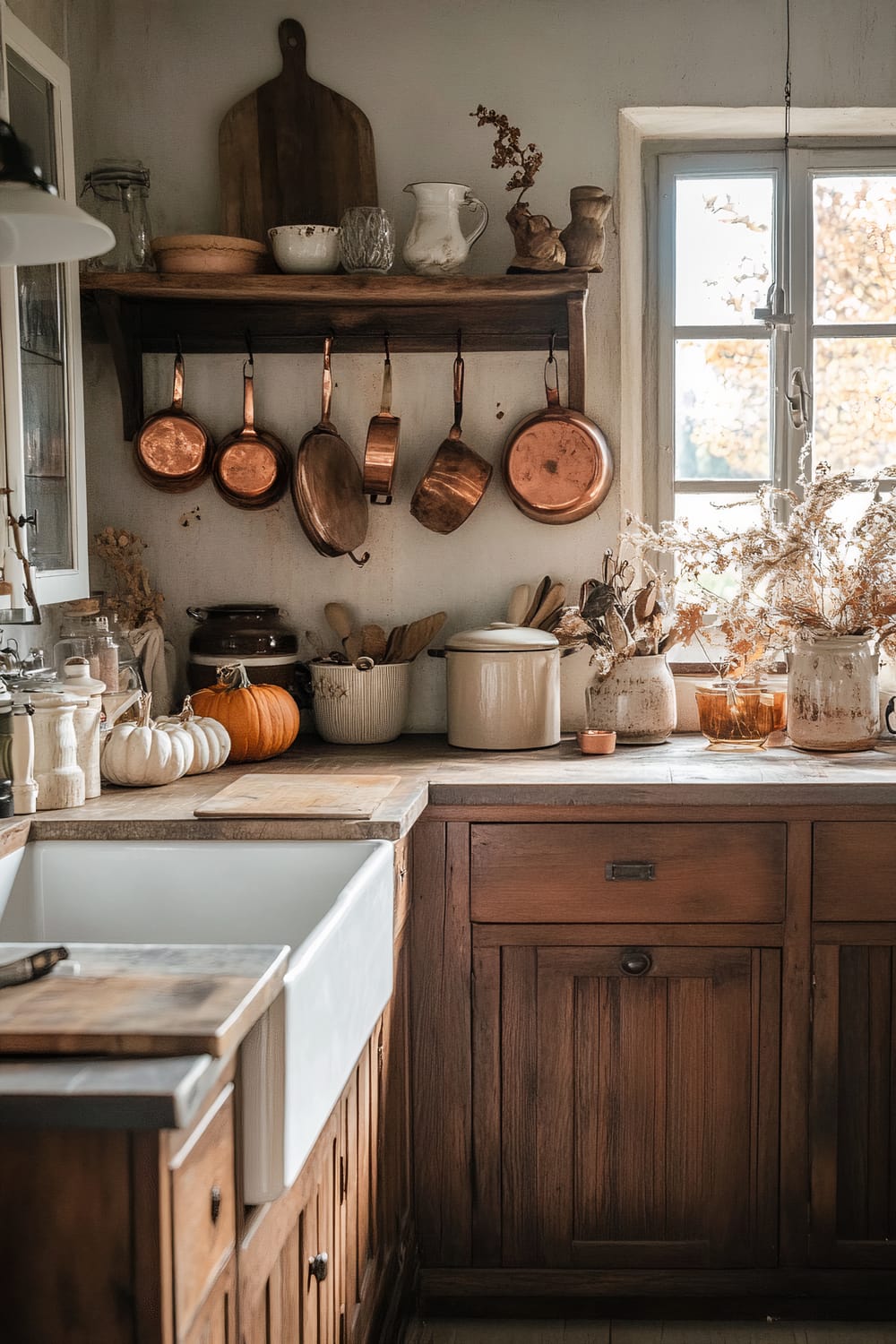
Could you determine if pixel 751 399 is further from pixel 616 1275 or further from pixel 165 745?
pixel 616 1275

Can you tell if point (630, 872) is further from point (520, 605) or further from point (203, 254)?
point (203, 254)

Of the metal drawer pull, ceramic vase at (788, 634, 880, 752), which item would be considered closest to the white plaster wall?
ceramic vase at (788, 634, 880, 752)

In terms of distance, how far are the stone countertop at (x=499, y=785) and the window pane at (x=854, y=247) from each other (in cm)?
98

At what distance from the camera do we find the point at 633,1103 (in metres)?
2.28

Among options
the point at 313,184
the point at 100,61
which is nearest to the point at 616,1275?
the point at 313,184

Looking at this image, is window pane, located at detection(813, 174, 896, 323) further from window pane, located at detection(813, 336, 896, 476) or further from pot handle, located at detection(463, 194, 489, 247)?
pot handle, located at detection(463, 194, 489, 247)

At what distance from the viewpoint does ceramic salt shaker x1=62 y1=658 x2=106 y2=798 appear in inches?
84.7

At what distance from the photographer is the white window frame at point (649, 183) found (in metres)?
2.79

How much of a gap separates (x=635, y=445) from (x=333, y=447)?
2.23 feet

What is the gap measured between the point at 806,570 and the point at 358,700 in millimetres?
948

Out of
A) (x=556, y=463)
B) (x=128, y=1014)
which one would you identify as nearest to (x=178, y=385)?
(x=556, y=463)

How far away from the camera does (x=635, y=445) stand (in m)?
2.90

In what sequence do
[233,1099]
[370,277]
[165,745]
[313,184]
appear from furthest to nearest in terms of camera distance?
1. [313,184]
2. [370,277]
3. [165,745]
4. [233,1099]

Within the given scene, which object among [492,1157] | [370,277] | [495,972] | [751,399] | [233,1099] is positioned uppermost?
[370,277]
